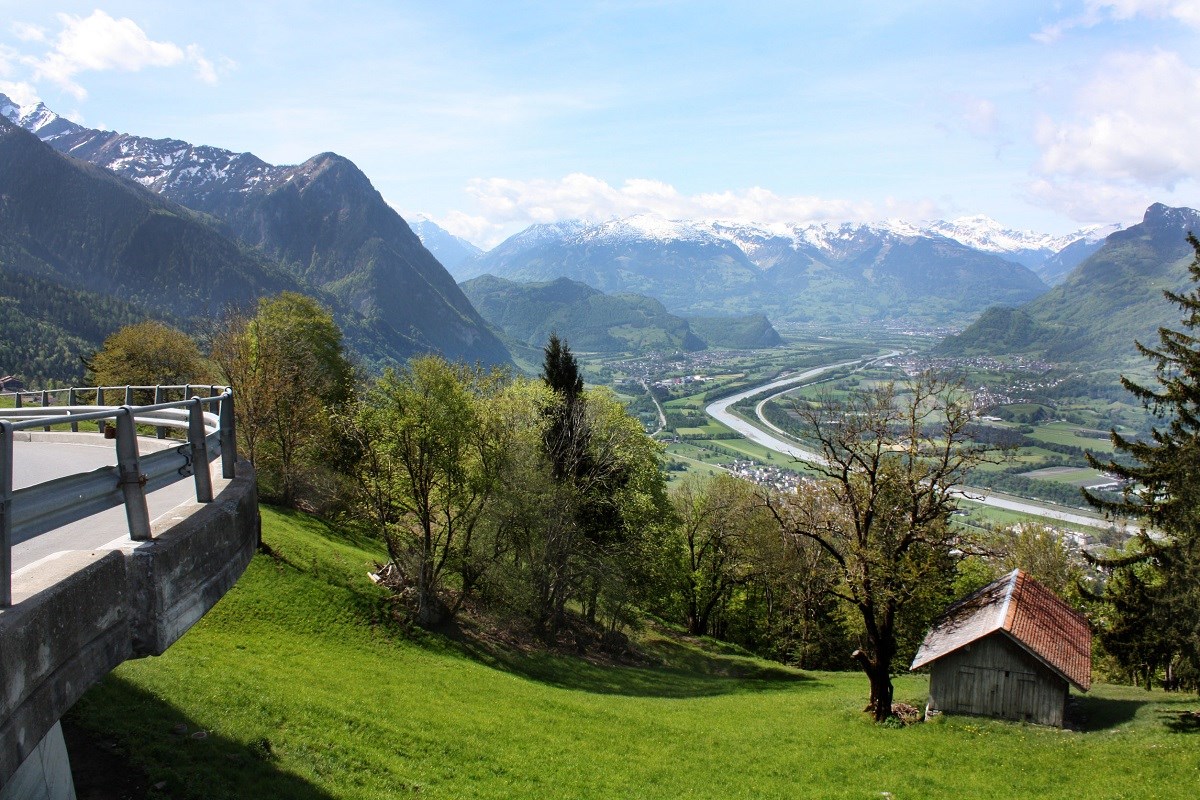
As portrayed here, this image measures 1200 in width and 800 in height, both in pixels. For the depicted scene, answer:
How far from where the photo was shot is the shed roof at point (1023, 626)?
2331 cm

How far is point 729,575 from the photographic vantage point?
46.8 metres

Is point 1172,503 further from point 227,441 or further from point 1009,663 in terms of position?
point 227,441

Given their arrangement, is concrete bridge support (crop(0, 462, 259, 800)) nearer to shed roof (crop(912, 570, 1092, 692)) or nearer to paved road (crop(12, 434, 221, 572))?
paved road (crop(12, 434, 221, 572))

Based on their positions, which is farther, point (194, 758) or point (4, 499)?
point (194, 758)

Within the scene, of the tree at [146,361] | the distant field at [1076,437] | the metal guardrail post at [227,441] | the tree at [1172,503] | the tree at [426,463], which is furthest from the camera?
the distant field at [1076,437]

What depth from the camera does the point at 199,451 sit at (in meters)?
7.15

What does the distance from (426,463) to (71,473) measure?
17.0 metres

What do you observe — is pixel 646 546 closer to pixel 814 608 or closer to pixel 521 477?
pixel 521 477

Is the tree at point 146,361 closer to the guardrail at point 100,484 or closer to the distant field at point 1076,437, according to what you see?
the guardrail at point 100,484

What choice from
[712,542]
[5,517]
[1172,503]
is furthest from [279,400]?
[1172,503]

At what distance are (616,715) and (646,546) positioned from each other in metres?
14.7

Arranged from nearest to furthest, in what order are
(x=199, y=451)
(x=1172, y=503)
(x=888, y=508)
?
(x=199, y=451), (x=1172, y=503), (x=888, y=508)

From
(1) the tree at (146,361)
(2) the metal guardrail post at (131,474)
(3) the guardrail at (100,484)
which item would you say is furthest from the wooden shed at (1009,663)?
(1) the tree at (146,361)

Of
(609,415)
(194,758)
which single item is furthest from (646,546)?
(194,758)
